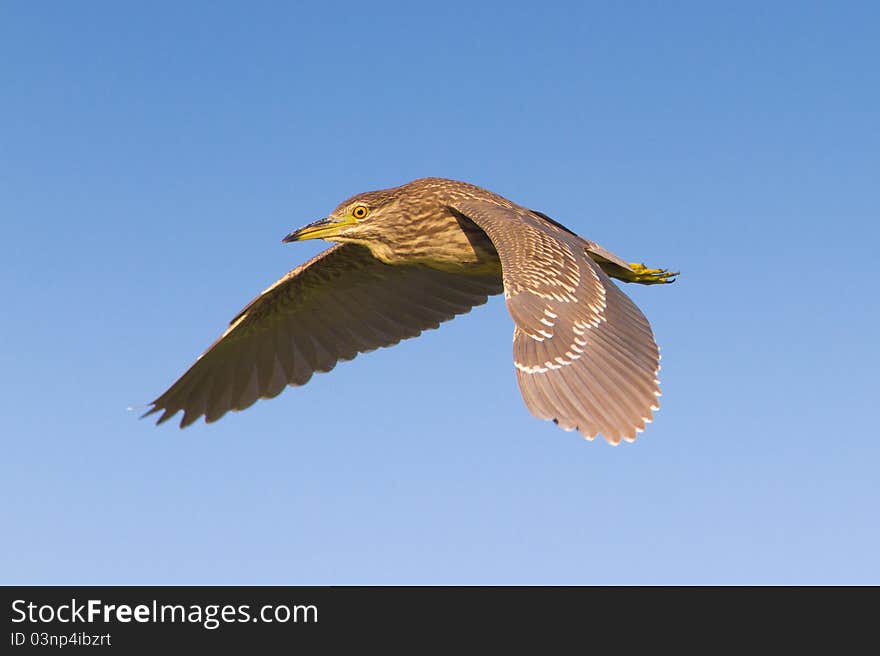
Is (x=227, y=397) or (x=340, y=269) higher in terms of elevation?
(x=340, y=269)

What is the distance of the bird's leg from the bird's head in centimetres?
253

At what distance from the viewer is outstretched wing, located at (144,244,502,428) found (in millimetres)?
11391

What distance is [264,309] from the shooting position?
11.5 meters

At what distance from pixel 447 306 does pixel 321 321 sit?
4.58 ft

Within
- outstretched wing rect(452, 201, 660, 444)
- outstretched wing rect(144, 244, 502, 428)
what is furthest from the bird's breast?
outstretched wing rect(144, 244, 502, 428)

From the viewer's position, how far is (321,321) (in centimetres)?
1181

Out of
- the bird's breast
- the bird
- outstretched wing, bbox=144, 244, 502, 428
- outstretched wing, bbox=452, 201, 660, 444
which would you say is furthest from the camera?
outstretched wing, bbox=144, 244, 502, 428

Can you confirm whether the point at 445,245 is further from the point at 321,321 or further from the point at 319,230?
the point at 321,321

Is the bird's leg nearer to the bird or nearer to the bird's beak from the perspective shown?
the bird

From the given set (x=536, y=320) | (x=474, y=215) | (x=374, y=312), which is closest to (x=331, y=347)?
(x=374, y=312)

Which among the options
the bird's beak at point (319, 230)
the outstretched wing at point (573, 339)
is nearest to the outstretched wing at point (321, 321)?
the bird's beak at point (319, 230)

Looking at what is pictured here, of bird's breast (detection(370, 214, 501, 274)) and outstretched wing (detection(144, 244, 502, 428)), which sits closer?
bird's breast (detection(370, 214, 501, 274))
